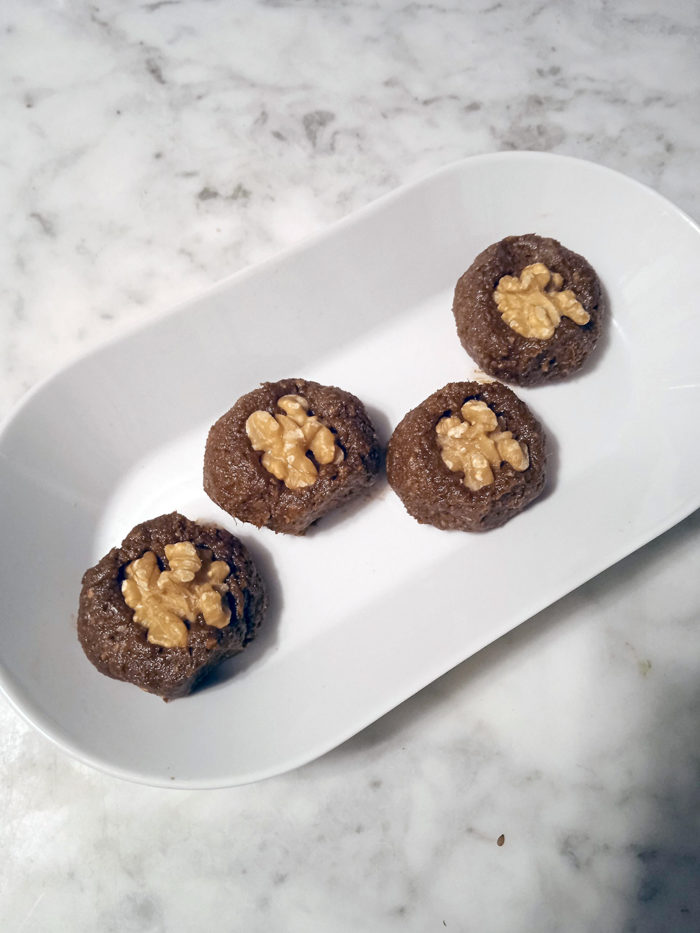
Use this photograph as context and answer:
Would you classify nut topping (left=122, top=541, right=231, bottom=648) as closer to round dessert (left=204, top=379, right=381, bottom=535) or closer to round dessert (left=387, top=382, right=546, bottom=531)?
round dessert (left=204, top=379, right=381, bottom=535)

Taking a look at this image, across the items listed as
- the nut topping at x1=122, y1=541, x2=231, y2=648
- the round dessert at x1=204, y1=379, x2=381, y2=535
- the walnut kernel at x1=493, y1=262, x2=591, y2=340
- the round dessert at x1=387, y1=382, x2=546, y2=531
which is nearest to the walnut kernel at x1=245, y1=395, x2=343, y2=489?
the round dessert at x1=204, y1=379, x2=381, y2=535

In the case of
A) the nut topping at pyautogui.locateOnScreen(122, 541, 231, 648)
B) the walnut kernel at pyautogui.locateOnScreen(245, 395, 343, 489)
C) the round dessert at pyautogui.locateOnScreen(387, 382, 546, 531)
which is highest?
the walnut kernel at pyautogui.locateOnScreen(245, 395, 343, 489)

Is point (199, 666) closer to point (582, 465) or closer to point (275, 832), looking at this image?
point (275, 832)

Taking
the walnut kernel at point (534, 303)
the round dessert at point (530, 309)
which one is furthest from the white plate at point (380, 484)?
the walnut kernel at point (534, 303)

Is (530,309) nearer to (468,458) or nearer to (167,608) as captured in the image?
(468,458)

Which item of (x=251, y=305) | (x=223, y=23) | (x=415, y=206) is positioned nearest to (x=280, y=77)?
(x=223, y=23)

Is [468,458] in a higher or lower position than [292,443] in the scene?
lower

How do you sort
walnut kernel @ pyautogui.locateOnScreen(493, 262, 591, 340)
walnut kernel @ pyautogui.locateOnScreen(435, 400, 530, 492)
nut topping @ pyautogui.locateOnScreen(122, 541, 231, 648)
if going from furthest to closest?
walnut kernel @ pyautogui.locateOnScreen(493, 262, 591, 340), walnut kernel @ pyautogui.locateOnScreen(435, 400, 530, 492), nut topping @ pyautogui.locateOnScreen(122, 541, 231, 648)

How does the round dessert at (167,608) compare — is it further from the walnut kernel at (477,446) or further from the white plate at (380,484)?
the walnut kernel at (477,446)

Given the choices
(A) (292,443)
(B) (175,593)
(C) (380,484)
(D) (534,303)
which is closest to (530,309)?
(D) (534,303)
